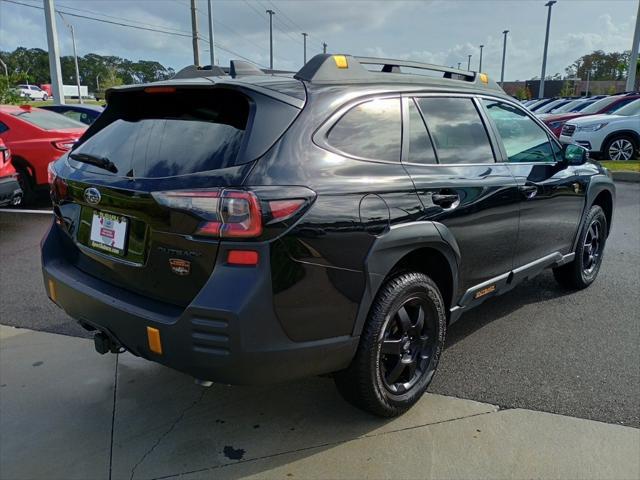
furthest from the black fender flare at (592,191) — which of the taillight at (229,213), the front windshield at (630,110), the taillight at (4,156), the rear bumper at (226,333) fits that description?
the front windshield at (630,110)

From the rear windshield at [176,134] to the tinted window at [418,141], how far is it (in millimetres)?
944

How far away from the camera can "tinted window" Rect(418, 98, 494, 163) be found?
305cm

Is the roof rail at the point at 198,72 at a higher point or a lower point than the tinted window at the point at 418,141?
higher

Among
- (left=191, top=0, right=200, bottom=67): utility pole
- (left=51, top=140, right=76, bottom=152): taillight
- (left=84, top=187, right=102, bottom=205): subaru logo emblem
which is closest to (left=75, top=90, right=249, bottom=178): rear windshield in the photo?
(left=84, top=187, right=102, bottom=205): subaru logo emblem

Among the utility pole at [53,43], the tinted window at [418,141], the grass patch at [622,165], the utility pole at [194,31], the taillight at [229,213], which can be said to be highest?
the utility pole at [194,31]

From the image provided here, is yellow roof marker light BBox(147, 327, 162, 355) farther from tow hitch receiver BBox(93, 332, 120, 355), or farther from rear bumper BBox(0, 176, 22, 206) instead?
rear bumper BBox(0, 176, 22, 206)

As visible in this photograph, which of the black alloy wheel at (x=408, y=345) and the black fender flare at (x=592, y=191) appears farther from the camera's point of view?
the black fender flare at (x=592, y=191)

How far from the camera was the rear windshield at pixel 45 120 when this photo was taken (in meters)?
8.32

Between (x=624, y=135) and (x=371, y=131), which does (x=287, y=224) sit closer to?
(x=371, y=131)

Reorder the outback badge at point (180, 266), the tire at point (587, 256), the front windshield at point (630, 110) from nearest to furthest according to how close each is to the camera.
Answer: the outback badge at point (180, 266), the tire at point (587, 256), the front windshield at point (630, 110)

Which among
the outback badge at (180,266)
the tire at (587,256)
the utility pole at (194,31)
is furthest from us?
the utility pole at (194,31)

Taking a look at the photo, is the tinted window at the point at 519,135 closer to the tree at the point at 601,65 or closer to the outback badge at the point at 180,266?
the outback badge at the point at 180,266

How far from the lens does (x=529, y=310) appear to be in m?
4.30

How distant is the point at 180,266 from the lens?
2.25 metres
